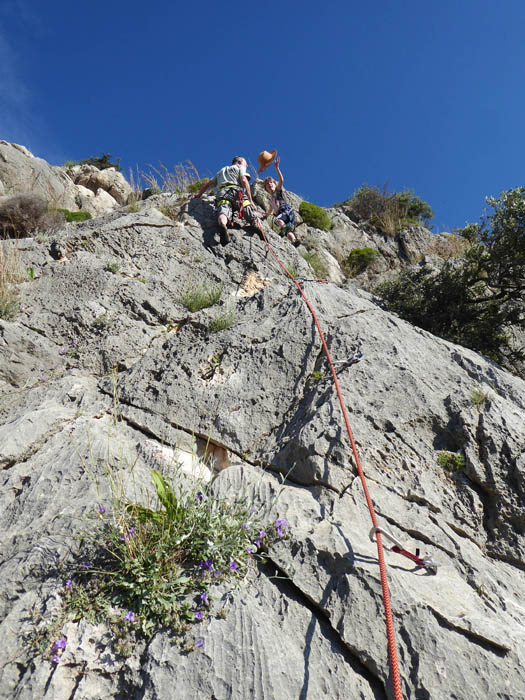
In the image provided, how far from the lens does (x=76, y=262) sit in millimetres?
6395

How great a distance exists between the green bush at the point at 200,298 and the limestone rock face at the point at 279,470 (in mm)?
190

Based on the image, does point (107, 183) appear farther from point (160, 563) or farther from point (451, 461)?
point (160, 563)

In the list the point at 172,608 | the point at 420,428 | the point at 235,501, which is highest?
the point at 420,428

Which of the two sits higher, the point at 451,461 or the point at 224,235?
the point at 224,235

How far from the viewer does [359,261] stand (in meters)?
13.1

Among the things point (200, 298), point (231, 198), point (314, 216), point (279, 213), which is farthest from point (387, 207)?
point (200, 298)

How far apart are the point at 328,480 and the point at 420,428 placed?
1113 millimetres

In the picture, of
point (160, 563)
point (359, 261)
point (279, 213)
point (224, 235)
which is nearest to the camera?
point (160, 563)

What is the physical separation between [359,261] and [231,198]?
6439 mm

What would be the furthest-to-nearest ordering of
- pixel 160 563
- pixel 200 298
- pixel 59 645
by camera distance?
pixel 200 298 < pixel 160 563 < pixel 59 645

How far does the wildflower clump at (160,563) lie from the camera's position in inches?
87.1

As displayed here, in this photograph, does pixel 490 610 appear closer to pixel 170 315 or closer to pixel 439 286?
pixel 170 315

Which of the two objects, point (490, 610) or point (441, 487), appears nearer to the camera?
point (490, 610)

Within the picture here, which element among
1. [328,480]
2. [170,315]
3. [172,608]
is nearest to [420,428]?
[328,480]
